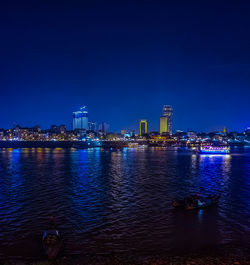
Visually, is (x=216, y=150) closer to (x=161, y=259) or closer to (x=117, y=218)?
(x=117, y=218)

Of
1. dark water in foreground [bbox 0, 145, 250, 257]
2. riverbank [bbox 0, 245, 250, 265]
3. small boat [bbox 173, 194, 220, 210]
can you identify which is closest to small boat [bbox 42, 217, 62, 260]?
riverbank [bbox 0, 245, 250, 265]

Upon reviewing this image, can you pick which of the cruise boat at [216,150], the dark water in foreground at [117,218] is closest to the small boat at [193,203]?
the dark water in foreground at [117,218]

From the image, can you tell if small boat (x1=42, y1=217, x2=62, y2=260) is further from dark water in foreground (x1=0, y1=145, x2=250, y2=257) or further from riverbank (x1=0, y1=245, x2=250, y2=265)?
dark water in foreground (x1=0, y1=145, x2=250, y2=257)

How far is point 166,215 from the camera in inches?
784

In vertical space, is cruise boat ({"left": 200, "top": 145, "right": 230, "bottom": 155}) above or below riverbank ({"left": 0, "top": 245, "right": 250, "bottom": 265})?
above

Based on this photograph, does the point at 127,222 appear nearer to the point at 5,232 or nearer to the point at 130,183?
the point at 5,232

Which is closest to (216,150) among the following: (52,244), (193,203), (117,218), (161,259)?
(193,203)

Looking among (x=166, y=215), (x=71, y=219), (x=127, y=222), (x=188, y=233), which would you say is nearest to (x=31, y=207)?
(x=71, y=219)

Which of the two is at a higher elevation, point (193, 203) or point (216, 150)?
point (216, 150)

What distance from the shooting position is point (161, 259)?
12.2 meters

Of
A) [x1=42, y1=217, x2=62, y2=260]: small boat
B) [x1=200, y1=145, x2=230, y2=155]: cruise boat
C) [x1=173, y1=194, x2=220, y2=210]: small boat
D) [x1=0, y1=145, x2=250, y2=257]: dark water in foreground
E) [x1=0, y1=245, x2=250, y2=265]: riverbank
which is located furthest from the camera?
[x1=200, y1=145, x2=230, y2=155]: cruise boat

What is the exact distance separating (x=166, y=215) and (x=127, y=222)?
10.5 feet

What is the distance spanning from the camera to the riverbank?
38.5 ft

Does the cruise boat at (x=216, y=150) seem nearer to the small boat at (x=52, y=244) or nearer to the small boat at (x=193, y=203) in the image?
the small boat at (x=193, y=203)
